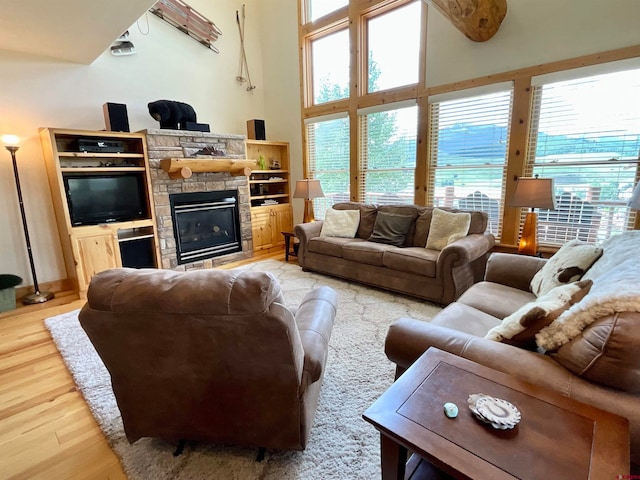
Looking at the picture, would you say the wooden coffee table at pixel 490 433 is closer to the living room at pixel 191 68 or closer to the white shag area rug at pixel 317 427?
the white shag area rug at pixel 317 427

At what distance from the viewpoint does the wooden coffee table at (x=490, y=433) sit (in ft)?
2.49

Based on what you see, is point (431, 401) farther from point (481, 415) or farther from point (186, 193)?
point (186, 193)

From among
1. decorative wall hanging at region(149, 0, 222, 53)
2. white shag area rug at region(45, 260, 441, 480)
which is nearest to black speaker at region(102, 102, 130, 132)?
decorative wall hanging at region(149, 0, 222, 53)

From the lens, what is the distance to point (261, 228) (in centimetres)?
536

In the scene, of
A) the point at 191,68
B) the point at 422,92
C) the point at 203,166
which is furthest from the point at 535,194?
the point at 191,68

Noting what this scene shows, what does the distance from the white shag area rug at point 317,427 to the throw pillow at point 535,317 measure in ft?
2.67

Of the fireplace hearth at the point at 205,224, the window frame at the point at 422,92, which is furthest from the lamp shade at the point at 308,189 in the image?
the fireplace hearth at the point at 205,224

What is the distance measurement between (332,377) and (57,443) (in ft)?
4.96

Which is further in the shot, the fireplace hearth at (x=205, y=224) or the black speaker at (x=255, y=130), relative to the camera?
the black speaker at (x=255, y=130)

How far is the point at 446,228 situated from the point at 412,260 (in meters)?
0.60

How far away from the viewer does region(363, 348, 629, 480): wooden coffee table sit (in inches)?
29.9

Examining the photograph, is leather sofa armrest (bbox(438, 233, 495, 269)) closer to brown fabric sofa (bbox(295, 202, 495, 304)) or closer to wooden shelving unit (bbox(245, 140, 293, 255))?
brown fabric sofa (bbox(295, 202, 495, 304))

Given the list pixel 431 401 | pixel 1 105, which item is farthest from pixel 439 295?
pixel 1 105

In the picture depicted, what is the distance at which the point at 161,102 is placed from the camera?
4.08m
